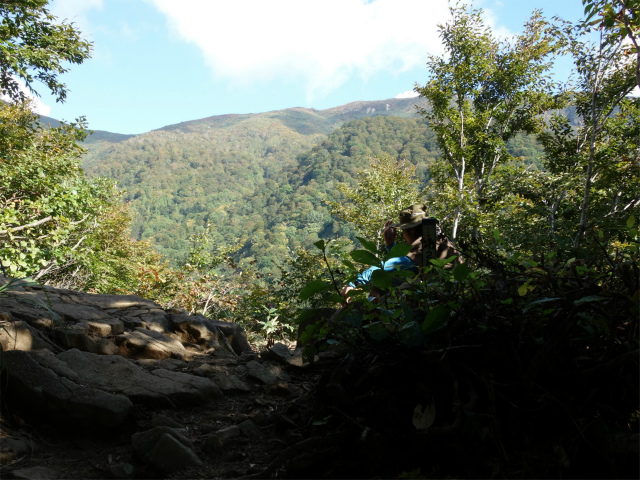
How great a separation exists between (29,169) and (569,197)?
14.2 meters

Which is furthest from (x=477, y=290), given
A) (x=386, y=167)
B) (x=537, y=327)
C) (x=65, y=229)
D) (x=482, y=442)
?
(x=386, y=167)

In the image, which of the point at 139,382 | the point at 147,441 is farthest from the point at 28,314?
the point at 147,441

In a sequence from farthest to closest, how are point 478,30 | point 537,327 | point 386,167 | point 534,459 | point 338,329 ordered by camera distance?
point 386,167 < point 478,30 < point 338,329 < point 537,327 < point 534,459

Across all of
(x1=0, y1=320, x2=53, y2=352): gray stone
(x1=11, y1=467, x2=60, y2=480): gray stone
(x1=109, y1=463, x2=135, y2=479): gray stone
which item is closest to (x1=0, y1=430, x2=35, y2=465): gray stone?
(x1=11, y1=467, x2=60, y2=480): gray stone

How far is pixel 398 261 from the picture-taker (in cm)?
292

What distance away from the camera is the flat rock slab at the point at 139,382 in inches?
90.4

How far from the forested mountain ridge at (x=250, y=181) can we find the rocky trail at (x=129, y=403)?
1985 inches

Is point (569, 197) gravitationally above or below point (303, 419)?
above

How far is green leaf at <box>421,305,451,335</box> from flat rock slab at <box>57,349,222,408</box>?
1674mm

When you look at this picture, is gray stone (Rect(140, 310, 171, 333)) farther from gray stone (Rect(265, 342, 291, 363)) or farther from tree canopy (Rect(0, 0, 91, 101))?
tree canopy (Rect(0, 0, 91, 101))

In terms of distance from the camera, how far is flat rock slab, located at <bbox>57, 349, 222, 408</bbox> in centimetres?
229

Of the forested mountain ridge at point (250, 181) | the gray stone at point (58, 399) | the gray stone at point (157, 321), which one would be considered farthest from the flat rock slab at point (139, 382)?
the forested mountain ridge at point (250, 181)

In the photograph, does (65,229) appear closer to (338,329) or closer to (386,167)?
(338,329)

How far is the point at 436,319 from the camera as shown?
135 cm
